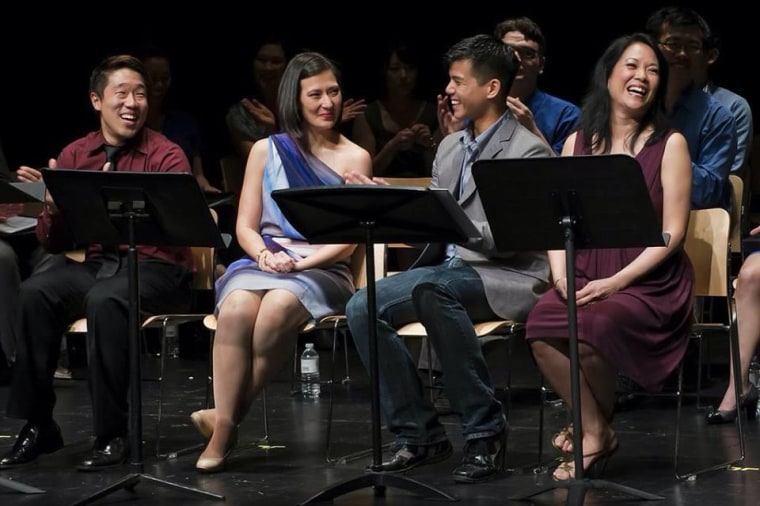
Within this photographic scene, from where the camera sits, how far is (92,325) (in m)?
4.52

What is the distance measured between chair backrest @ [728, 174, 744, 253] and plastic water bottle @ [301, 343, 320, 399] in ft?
5.94

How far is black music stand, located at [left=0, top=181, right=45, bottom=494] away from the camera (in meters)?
4.18

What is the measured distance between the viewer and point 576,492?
3771 mm

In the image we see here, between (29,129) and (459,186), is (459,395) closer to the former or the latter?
(459,186)

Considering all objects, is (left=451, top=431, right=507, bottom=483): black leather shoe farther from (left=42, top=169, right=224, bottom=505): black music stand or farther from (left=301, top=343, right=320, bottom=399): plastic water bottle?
(left=301, top=343, right=320, bottom=399): plastic water bottle

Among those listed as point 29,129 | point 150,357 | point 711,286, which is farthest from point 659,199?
point 29,129

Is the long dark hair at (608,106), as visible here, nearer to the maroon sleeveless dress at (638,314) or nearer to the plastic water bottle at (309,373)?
the maroon sleeveless dress at (638,314)

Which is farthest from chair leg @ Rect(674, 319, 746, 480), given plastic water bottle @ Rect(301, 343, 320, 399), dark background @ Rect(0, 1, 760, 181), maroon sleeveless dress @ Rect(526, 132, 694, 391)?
dark background @ Rect(0, 1, 760, 181)

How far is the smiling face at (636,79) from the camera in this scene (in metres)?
4.34

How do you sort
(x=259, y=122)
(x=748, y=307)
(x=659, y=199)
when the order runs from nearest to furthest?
1. (x=659, y=199)
2. (x=748, y=307)
3. (x=259, y=122)

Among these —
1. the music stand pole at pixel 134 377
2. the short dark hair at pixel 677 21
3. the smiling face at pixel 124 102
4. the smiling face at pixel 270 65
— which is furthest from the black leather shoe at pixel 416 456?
the smiling face at pixel 270 65

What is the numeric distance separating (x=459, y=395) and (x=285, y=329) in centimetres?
62

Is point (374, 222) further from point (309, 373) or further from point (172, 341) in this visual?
point (172, 341)

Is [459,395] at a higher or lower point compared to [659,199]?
lower
